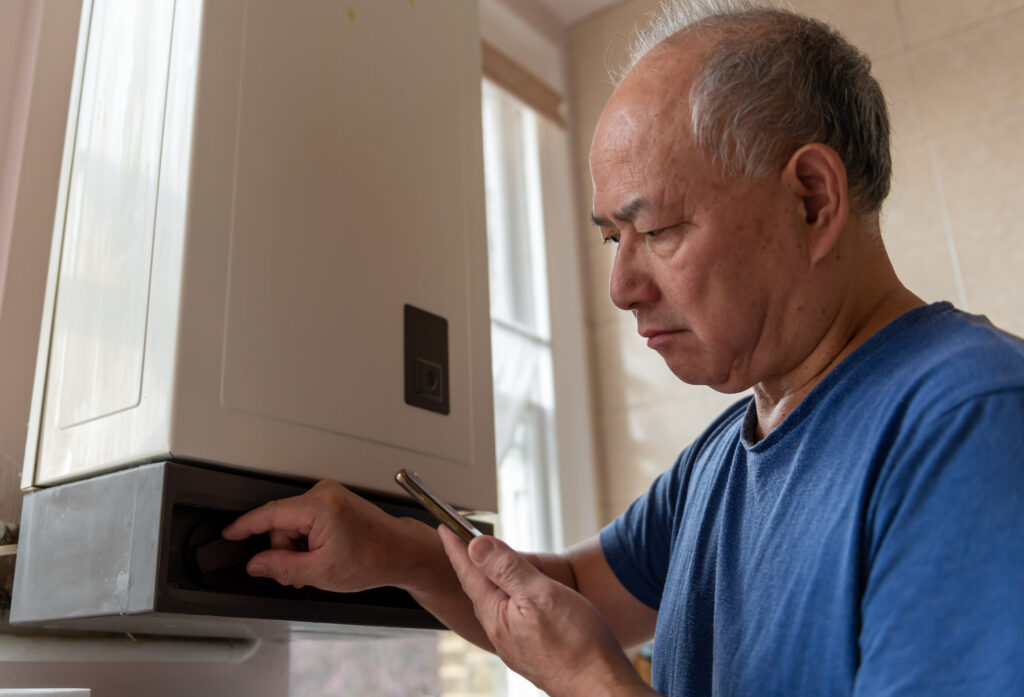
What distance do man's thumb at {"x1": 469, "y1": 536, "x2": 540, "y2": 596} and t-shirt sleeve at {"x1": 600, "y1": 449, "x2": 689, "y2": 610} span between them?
37 cm

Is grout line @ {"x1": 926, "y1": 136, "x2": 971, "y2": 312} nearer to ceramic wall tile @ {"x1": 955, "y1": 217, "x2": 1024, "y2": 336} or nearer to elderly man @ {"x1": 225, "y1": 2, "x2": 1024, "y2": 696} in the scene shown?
ceramic wall tile @ {"x1": 955, "y1": 217, "x2": 1024, "y2": 336}

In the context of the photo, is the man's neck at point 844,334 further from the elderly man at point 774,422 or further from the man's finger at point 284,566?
the man's finger at point 284,566

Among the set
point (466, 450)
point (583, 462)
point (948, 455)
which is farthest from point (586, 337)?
point (948, 455)

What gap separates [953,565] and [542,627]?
0.30 m

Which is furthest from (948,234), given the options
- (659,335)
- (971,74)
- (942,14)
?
(659,335)

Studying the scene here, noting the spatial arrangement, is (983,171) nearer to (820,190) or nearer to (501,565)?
(820,190)

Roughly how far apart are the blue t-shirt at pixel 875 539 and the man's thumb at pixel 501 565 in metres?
0.20

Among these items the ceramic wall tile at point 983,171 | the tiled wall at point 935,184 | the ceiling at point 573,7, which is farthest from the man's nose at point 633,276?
the ceiling at point 573,7

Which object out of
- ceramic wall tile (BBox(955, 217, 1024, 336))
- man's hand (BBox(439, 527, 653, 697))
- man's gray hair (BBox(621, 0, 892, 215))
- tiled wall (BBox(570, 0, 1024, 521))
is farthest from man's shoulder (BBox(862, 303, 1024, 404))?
ceramic wall tile (BBox(955, 217, 1024, 336))

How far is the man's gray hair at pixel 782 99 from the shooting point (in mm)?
822

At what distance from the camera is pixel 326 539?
81 cm

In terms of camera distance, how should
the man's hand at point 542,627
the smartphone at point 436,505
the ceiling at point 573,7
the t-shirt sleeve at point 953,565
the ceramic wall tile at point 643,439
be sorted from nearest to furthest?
the t-shirt sleeve at point 953,565
the man's hand at point 542,627
the smartphone at point 436,505
the ceramic wall tile at point 643,439
the ceiling at point 573,7

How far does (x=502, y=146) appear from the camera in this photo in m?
2.61

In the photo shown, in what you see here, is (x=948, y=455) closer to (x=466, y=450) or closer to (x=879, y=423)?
(x=879, y=423)
